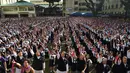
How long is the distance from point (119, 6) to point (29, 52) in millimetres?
70160

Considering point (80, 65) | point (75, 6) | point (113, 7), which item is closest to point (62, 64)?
point (80, 65)

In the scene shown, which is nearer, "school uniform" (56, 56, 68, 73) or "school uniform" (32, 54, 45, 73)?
"school uniform" (56, 56, 68, 73)

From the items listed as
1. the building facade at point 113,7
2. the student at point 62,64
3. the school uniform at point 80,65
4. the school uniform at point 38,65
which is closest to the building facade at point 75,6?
A: the building facade at point 113,7

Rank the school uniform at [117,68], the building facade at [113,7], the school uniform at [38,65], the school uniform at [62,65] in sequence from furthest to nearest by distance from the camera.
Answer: the building facade at [113,7] → the school uniform at [38,65] → the school uniform at [62,65] → the school uniform at [117,68]

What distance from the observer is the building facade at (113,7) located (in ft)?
257

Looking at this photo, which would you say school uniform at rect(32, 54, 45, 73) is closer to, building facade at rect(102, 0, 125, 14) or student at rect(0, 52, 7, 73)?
student at rect(0, 52, 7, 73)

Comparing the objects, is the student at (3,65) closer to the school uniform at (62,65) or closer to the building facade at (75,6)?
the school uniform at (62,65)

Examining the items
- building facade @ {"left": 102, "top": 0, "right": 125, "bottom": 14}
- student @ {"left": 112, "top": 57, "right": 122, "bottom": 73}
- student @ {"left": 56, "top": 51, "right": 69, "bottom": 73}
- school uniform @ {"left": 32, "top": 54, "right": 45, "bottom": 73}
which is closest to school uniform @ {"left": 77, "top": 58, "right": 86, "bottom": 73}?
student @ {"left": 56, "top": 51, "right": 69, "bottom": 73}

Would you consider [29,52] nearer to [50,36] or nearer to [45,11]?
[50,36]

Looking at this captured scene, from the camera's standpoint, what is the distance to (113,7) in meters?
86.2

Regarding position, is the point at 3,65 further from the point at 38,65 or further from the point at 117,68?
the point at 117,68

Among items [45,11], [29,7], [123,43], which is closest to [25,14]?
[29,7]

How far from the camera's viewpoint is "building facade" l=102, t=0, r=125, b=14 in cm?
7838

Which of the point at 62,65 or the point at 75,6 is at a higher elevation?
the point at 62,65
